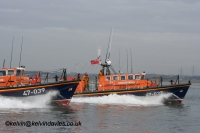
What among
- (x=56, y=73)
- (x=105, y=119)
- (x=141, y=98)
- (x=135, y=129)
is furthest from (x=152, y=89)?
(x=135, y=129)

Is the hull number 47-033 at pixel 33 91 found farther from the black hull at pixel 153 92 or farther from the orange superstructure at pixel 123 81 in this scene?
the orange superstructure at pixel 123 81

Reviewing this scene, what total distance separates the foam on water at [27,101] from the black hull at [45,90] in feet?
0.71

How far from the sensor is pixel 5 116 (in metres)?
19.1

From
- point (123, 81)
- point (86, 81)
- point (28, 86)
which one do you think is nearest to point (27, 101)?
point (28, 86)

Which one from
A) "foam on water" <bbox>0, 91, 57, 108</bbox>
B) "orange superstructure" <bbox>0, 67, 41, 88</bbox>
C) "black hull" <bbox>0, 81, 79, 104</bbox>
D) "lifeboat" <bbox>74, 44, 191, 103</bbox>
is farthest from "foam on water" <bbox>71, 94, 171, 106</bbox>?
"orange superstructure" <bbox>0, 67, 41, 88</bbox>

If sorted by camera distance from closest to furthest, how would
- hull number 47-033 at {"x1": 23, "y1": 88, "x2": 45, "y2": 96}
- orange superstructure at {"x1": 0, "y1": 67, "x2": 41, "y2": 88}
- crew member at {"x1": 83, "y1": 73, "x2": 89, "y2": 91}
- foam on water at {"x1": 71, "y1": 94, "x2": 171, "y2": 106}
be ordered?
hull number 47-033 at {"x1": 23, "y1": 88, "x2": 45, "y2": 96}
orange superstructure at {"x1": 0, "y1": 67, "x2": 41, "y2": 88}
foam on water at {"x1": 71, "y1": 94, "x2": 171, "y2": 106}
crew member at {"x1": 83, "y1": 73, "x2": 89, "y2": 91}

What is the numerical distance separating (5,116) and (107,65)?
13.3 metres

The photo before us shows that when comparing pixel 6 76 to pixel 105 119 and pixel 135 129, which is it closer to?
pixel 105 119

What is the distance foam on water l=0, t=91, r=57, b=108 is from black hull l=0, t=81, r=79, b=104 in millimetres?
217

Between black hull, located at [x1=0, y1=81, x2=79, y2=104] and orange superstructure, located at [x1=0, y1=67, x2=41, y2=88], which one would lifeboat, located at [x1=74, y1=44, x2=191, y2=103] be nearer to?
black hull, located at [x1=0, y1=81, x2=79, y2=104]

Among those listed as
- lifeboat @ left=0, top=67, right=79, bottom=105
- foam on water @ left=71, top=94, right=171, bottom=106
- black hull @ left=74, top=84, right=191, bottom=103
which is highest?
lifeboat @ left=0, top=67, right=79, bottom=105

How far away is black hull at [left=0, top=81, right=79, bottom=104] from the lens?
75.5ft

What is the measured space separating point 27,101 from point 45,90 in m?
1.32

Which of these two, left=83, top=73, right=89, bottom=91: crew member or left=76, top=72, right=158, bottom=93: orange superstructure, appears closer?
left=76, top=72, right=158, bottom=93: orange superstructure
